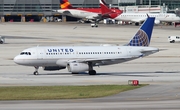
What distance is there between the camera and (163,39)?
13075 cm

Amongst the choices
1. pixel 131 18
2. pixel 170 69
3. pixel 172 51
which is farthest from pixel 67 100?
pixel 131 18

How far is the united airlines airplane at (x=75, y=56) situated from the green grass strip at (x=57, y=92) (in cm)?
1103

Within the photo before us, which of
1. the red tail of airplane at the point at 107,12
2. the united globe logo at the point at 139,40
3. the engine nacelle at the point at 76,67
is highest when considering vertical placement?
the united globe logo at the point at 139,40

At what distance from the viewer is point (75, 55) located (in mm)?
63750

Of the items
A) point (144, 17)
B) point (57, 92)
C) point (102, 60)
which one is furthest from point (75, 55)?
point (144, 17)

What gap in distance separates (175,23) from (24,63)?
446 ft

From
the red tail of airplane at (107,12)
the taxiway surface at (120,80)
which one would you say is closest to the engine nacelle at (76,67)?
the taxiway surface at (120,80)

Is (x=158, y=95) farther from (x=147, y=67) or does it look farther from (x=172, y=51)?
(x=172, y=51)

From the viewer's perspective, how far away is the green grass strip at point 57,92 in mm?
45634

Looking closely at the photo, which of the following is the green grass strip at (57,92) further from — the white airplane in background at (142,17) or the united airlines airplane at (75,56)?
the white airplane in background at (142,17)

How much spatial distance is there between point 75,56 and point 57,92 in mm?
15720

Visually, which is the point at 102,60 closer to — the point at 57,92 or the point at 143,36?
the point at 143,36

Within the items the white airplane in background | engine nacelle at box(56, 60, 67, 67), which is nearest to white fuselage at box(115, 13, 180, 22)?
the white airplane in background

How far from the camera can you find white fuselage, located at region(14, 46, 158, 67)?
62.7 meters
